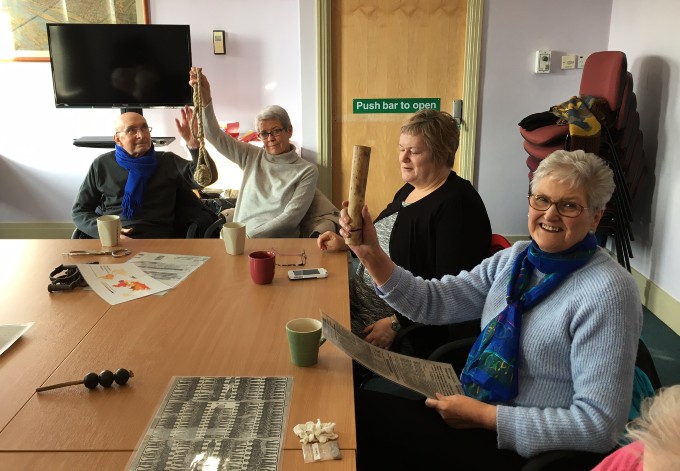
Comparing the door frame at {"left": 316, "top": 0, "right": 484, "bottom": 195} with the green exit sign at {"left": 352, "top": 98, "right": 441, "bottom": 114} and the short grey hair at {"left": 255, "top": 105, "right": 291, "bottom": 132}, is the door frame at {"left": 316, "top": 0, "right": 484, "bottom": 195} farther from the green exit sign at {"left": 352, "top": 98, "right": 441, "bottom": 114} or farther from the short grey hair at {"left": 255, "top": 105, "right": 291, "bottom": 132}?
the short grey hair at {"left": 255, "top": 105, "right": 291, "bottom": 132}

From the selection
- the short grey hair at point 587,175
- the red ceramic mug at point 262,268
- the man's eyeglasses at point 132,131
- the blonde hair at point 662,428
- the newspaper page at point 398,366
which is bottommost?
the newspaper page at point 398,366

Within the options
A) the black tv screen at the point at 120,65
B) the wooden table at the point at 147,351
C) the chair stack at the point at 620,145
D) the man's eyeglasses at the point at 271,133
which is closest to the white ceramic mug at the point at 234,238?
the wooden table at the point at 147,351

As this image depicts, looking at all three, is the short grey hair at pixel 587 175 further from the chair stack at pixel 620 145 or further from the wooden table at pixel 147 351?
the chair stack at pixel 620 145

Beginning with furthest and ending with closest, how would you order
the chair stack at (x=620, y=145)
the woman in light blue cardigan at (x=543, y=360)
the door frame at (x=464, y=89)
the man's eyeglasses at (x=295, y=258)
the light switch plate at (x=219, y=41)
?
the light switch plate at (x=219, y=41) < the door frame at (x=464, y=89) < the chair stack at (x=620, y=145) < the man's eyeglasses at (x=295, y=258) < the woman in light blue cardigan at (x=543, y=360)

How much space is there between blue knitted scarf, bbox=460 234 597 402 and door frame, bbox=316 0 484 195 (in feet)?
9.90

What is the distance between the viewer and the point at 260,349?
4.60ft

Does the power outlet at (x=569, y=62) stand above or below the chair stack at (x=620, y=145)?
above

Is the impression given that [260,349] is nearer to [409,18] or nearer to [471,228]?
[471,228]

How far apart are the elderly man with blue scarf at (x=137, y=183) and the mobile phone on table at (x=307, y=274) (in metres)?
1.09

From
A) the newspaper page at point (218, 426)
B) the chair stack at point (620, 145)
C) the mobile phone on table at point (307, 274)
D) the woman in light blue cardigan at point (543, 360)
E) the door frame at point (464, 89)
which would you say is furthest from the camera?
the door frame at point (464, 89)

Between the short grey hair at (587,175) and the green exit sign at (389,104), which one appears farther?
the green exit sign at (389,104)

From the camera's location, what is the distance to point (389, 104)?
14.2 feet

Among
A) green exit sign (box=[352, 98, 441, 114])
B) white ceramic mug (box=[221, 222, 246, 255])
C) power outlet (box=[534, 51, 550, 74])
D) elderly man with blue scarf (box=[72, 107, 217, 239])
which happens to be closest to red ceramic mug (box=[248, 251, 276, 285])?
white ceramic mug (box=[221, 222, 246, 255])

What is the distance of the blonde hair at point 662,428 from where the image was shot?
0.68 metres
